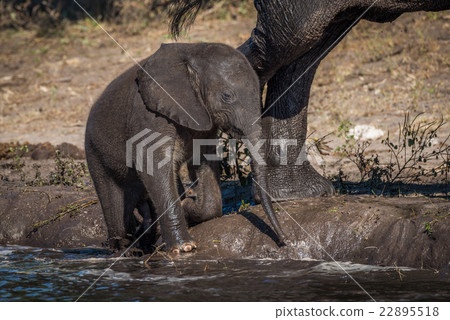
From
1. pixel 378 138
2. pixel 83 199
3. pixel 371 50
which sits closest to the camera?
pixel 83 199

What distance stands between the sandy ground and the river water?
2650 mm

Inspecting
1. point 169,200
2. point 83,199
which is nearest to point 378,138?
point 83,199

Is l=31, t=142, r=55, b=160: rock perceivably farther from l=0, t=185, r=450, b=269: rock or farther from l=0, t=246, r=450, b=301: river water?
l=0, t=185, r=450, b=269: rock

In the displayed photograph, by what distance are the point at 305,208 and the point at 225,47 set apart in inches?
53.2

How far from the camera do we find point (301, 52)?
220 inches

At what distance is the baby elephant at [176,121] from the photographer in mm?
4875

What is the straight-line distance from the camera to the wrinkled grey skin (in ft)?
17.5

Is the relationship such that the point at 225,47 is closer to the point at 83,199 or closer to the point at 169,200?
the point at 169,200

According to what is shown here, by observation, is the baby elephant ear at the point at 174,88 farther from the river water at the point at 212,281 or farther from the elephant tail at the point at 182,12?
the river water at the point at 212,281

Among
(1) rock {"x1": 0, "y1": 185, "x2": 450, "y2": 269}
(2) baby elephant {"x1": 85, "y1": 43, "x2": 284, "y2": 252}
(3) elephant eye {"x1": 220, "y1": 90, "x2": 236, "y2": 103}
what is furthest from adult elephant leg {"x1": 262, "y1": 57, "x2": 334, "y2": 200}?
(3) elephant eye {"x1": 220, "y1": 90, "x2": 236, "y2": 103}

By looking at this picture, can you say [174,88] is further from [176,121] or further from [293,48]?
[293,48]

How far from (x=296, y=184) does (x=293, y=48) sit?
109 cm

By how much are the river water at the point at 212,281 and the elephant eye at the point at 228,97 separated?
1109 mm
